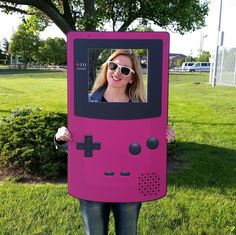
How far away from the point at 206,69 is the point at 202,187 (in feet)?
158

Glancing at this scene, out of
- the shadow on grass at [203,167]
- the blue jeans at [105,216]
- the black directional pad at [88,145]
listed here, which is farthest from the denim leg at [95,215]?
the shadow on grass at [203,167]

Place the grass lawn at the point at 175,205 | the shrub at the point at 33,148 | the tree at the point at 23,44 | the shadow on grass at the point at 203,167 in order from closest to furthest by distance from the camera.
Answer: the grass lawn at the point at 175,205 → the shadow on grass at the point at 203,167 → the shrub at the point at 33,148 → the tree at the point at 23,44

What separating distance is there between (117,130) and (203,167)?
3.66 meters

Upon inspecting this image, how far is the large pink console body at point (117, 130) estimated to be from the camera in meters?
1.85

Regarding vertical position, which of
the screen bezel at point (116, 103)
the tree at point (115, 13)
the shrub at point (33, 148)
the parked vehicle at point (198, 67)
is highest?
the tree at point (115, 13)

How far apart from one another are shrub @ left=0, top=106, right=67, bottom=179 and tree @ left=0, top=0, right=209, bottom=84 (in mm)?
1346

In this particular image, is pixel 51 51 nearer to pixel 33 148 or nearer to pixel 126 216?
pixel 33 148

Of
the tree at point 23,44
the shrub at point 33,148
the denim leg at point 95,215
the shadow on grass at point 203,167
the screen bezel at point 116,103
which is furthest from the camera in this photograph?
the tree at point 23,44

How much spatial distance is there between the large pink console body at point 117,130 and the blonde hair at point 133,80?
0.15ft

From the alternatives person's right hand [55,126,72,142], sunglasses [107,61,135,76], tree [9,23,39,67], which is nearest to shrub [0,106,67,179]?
person's right hand [55,126,72,142]

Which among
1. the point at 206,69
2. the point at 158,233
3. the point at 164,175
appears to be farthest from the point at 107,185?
the point at 206,69

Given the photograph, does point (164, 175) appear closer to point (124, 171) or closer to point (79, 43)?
point (124, 171)

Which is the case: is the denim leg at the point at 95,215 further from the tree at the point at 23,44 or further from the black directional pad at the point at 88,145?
the tree at the point at 23,44

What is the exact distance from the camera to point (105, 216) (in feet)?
7.05
